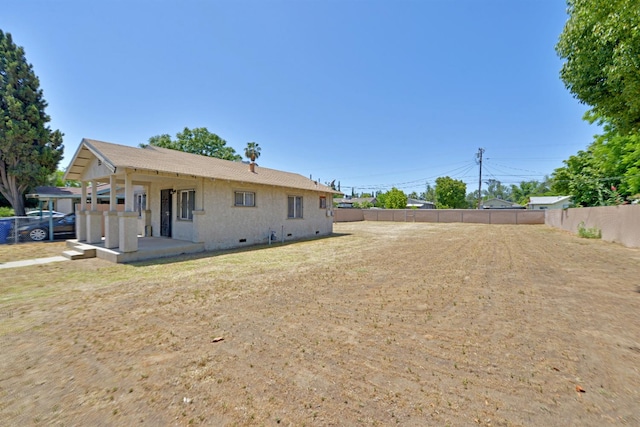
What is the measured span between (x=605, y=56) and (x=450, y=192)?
45.8 meters

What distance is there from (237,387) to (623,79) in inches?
364

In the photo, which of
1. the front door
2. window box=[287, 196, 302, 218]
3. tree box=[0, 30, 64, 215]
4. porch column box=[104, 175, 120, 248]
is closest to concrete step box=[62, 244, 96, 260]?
porch column box=[104, 175, 120, 248]

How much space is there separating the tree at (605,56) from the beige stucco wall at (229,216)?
11.4 meters

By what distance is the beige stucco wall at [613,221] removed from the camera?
1191cm

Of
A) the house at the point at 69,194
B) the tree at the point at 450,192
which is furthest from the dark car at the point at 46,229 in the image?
the tree at the point at 450,192

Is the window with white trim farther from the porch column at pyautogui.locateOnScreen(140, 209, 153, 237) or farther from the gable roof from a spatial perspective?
the porch column at pyautogui.locateOnScreen(140, 209, 153, 237)

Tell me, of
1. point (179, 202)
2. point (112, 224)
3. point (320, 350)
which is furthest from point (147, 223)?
point (320, 350)

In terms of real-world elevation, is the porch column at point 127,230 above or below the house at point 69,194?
below

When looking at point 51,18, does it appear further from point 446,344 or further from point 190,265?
point 446,344

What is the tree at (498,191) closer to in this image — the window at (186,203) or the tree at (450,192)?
the tree at (450,192)

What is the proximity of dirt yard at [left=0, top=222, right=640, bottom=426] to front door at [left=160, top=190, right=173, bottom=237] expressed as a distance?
6.22 m

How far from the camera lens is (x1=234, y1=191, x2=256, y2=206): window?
40.3 feet

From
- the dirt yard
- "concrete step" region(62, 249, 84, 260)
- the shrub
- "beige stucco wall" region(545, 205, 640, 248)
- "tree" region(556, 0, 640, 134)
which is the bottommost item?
the dirt yard

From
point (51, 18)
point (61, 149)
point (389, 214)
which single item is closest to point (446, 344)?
point (51, 18)
